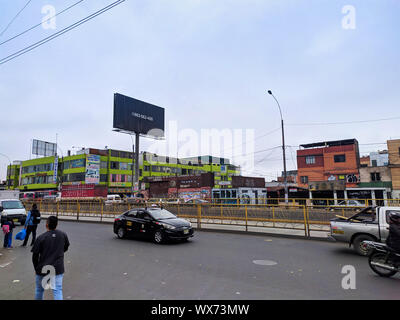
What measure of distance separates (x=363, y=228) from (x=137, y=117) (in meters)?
38.6

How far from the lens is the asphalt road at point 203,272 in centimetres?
524

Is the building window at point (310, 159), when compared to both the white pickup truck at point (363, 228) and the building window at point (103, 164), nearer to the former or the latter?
the white pickup truck at point (363, 228)

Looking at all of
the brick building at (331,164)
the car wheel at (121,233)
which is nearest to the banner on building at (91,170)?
the brick building at (331,164)

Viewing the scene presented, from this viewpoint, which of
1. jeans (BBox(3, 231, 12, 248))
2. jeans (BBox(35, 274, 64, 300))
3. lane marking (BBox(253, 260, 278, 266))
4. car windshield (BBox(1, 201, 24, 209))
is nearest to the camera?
jeans (BBox(35, 274, 64, 300))

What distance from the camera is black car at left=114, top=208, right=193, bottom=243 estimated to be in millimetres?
10872

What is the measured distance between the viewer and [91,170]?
54.9 metres

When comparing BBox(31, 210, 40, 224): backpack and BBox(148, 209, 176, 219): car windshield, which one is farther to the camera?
BBox(148, 209, 176, 219): car windshield

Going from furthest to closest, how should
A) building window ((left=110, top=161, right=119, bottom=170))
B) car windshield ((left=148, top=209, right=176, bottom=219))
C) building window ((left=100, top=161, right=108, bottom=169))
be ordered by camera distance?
1. building window ((left=110, top=161, right=119, bottom=170))
2. building window ((left=100, top=161, right=108, bottom=169))
3. car windshield ((left=148, top=209, right=176, bottom=219))

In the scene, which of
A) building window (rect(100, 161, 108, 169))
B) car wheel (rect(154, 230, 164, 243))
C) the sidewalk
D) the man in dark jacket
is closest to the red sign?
building window (rect(100, 161, 108, 169))

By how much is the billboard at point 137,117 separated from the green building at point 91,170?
18.8 m

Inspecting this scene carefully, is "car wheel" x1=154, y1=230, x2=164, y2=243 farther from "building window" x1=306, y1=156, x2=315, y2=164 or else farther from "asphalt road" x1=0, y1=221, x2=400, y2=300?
"building window" x1=306, y1=156, x2=315, y2=164

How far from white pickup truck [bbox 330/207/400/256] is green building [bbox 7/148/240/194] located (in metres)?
52.5
